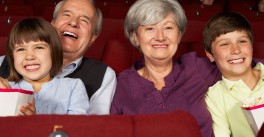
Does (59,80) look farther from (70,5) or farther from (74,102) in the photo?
(70,5)

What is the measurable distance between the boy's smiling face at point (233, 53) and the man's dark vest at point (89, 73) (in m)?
0.24

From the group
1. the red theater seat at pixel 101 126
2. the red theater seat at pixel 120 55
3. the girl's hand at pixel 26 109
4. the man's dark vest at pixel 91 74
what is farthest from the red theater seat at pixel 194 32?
the red theater seat at pixel 101 126

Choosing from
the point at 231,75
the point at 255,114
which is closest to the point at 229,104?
the point at 231,75

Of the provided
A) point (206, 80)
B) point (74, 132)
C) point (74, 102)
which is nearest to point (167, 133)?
point (74, 132)

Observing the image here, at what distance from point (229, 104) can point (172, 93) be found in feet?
0.37

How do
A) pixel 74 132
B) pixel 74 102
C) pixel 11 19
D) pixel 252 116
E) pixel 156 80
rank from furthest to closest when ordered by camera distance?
pixel 11 19, pixel 156 80, pixel 74 102, pixel 252 116, pixel 74 132

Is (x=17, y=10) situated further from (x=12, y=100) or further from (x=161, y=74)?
(x=12, y=100)

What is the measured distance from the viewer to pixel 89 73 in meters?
→ 0.87

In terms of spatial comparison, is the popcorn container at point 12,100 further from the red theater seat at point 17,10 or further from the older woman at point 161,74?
the red theater seat at point 17,10

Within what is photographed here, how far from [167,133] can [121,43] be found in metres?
0.55

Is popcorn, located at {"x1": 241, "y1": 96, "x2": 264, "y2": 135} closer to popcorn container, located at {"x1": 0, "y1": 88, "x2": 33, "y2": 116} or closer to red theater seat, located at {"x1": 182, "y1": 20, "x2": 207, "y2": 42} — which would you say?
popcorn container, located at {"x1": 0, "y1": 88, "x2": 33, "y2": 116}

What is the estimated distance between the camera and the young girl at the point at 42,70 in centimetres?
73

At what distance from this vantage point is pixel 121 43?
0.97 metres

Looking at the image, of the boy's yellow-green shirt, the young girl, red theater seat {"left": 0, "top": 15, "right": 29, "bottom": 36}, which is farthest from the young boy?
red theater seat {"left": 0, "top": 15, "right": 29, "bottom": 36}
